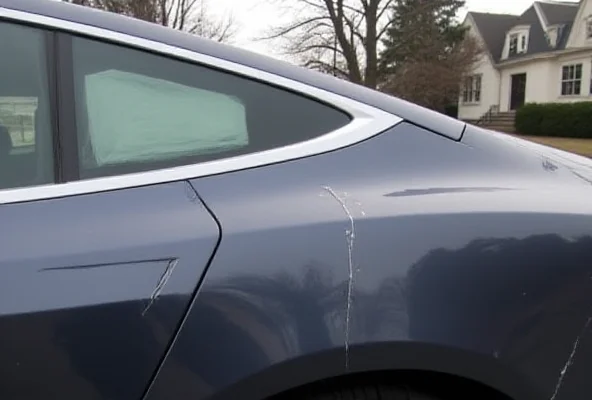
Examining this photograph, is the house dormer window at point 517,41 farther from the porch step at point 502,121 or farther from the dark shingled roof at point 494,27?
the porch step at point 502,121

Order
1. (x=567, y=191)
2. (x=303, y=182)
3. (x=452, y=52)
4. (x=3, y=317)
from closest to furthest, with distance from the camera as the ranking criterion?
1. (x=3, y=317)
2. (x=303, y=182)
3. (x=567, y=191)
4. (x=452, y=52)

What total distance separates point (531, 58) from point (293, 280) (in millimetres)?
36544

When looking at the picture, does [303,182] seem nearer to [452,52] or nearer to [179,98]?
[179,98]

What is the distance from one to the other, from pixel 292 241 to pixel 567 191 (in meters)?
0.80

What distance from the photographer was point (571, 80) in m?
31.8

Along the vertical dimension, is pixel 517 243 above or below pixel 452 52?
below

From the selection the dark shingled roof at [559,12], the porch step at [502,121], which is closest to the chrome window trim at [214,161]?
the porch step at [502,121]

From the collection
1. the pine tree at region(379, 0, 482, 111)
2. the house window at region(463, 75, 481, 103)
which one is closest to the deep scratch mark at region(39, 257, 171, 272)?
the pine tree at region(379, 0, 482, 111)

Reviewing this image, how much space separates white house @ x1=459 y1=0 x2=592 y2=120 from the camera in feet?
103

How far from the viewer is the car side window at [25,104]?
1329 millimetres

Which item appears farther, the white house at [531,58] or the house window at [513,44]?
the house window at [513,44]

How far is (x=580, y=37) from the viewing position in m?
31.7

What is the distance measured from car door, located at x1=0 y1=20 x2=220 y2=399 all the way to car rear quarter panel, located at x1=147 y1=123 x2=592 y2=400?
0.06 meters

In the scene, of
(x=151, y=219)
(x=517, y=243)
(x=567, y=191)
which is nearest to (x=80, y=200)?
(x=151, y=219)
